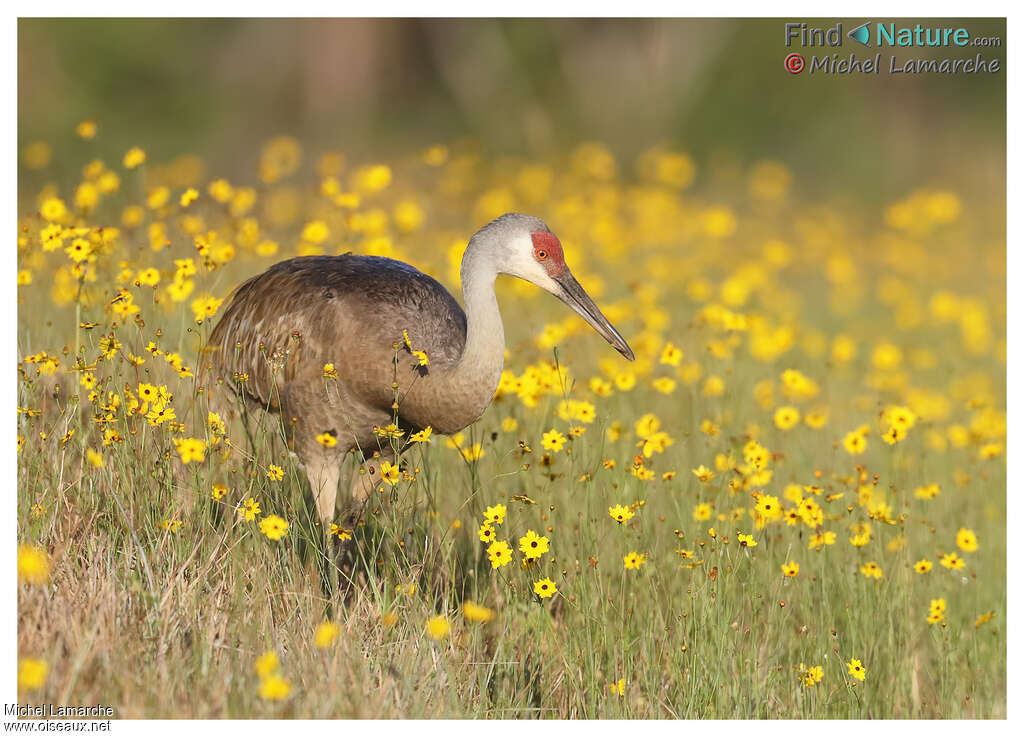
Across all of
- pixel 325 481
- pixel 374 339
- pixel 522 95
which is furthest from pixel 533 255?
pixel 522 95

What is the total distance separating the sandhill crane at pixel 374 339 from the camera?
15.1ft

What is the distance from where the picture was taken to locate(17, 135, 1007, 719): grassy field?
383 centimetres

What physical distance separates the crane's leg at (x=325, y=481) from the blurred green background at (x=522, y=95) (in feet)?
25.4

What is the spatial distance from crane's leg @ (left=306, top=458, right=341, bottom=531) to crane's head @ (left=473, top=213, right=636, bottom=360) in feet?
3.68

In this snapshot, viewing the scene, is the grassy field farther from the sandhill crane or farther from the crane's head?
the crane's head

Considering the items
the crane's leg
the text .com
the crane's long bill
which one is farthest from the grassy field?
the text .com

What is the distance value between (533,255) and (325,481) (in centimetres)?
131

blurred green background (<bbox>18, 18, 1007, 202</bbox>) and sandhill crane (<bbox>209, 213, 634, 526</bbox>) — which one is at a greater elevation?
blurred green background (<bbox>18, 18, 1007, 202</bbox>)

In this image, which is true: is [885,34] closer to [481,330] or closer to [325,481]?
[481,330]

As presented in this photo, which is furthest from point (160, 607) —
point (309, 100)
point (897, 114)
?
point (897, 114)

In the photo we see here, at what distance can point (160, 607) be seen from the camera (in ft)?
12.6

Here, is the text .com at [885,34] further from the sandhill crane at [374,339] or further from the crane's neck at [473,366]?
the crane's neck at [473,366]
